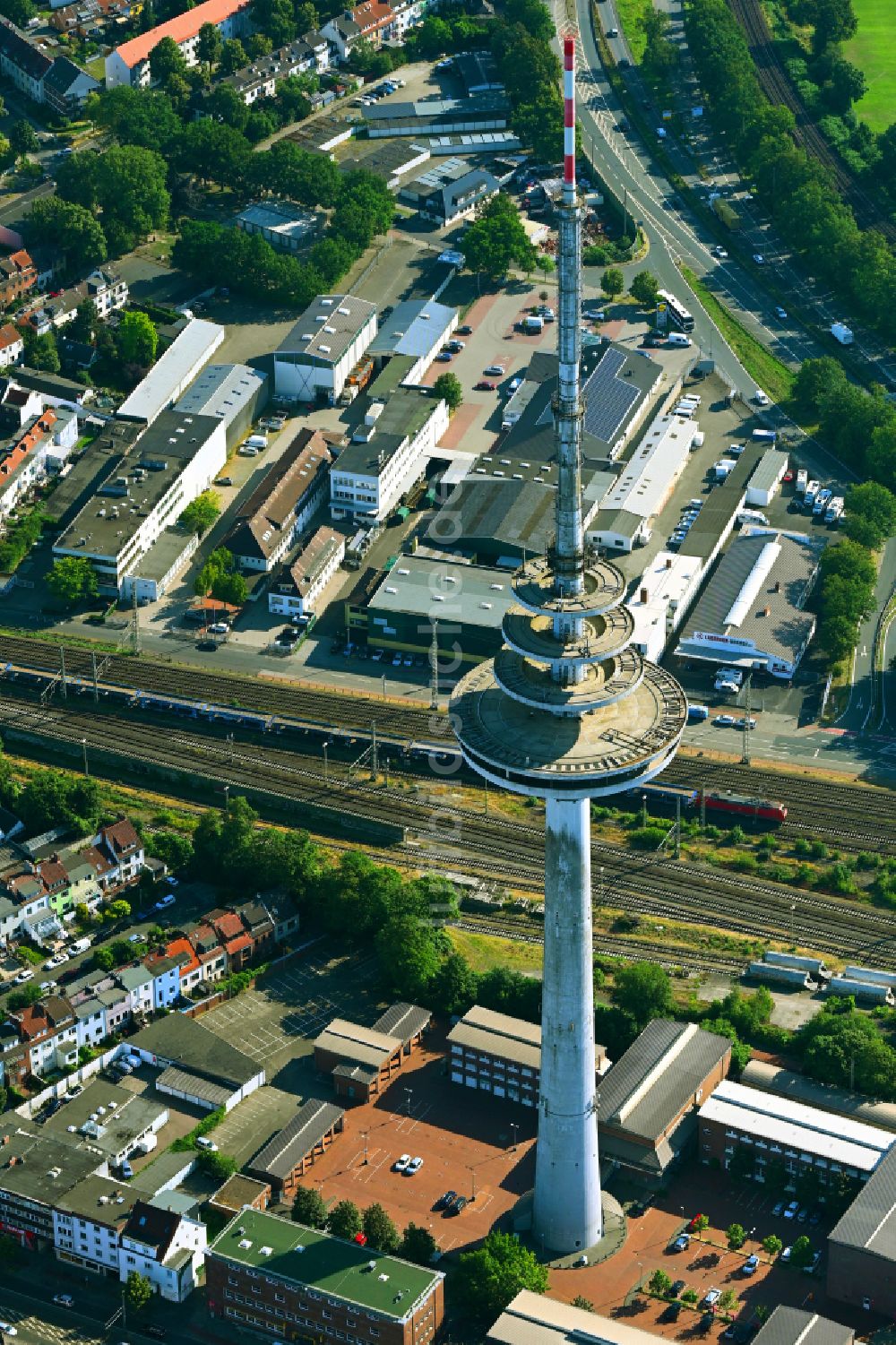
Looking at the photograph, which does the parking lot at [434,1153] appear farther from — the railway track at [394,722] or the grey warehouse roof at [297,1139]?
the railway track at [394,722]

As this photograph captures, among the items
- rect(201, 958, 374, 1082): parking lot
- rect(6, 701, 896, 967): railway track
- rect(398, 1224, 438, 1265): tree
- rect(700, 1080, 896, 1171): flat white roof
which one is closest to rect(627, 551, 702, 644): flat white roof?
rect(6, 701, 896, 967): railway track

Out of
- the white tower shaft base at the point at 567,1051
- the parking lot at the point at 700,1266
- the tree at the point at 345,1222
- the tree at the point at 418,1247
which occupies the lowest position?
the parking lot at the point at 700,1266

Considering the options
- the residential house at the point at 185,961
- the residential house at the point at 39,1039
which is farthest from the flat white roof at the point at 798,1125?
the residential house at the point at 39,1039

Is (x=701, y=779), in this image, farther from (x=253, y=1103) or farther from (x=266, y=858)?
(x=253, y=1103)

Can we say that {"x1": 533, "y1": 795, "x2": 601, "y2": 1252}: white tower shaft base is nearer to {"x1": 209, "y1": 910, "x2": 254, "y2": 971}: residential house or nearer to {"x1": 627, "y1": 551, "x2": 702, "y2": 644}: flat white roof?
{"x1": 209, "y1": 910, "x2": 254, "y2": 971}: residential house

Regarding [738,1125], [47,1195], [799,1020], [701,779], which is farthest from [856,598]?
→ [47,1195]
